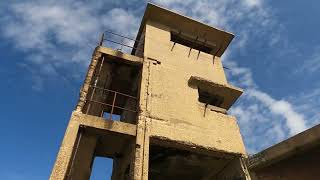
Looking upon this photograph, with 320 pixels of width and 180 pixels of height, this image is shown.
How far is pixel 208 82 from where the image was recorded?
432 inches

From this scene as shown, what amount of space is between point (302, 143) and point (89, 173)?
6878mm

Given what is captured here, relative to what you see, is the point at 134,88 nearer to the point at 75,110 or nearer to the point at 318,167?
the point at 75,110

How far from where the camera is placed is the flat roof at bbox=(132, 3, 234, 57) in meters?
13.3

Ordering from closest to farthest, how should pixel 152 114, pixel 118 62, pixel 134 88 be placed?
pixel 152 114 < pixel 118 62 < pixel 134 88

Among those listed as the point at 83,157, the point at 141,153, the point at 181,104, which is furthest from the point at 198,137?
the point at 83,157

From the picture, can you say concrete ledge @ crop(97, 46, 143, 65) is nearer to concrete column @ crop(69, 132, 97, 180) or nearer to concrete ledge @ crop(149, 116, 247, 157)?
concrete ledge @ crop(149, 116, 247, 157)

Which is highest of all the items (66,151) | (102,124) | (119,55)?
(119,55)

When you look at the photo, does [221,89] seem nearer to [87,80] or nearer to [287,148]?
[87,80]

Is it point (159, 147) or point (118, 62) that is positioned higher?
point (118, 62)

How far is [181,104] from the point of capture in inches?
391

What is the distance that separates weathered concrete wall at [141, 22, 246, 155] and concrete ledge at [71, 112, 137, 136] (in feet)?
2.62

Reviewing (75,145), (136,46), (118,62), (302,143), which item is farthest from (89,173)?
(136,46)

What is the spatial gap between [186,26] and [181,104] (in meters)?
5.45

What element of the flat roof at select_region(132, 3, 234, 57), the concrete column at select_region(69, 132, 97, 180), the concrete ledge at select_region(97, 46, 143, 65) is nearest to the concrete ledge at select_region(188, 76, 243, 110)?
the concrete ledge at select_region(97, 46, 143, 65)
